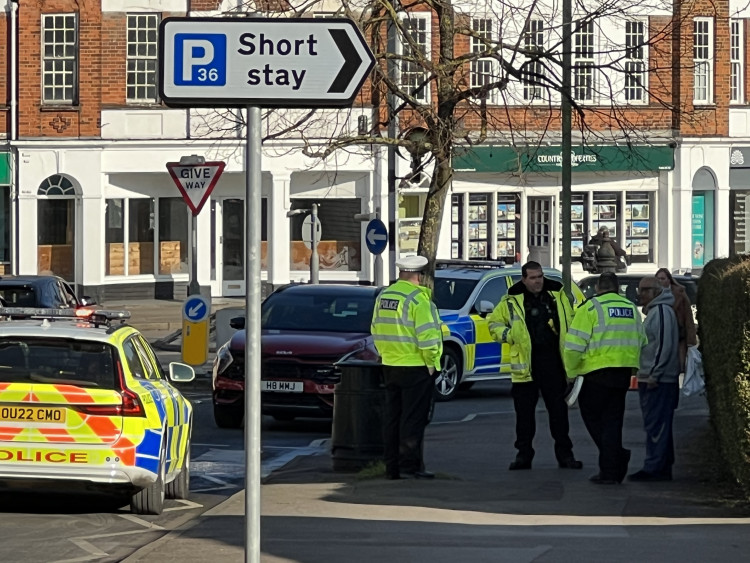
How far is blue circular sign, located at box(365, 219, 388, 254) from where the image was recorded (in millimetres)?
25297

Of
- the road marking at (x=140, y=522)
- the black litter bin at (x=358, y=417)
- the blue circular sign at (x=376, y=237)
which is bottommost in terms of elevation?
the road marking at (x=140, y=522)

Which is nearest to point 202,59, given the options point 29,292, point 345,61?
point 345,61

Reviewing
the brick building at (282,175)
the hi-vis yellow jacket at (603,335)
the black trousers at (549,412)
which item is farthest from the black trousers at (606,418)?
the brick building at (282,175)

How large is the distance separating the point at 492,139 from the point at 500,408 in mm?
18253

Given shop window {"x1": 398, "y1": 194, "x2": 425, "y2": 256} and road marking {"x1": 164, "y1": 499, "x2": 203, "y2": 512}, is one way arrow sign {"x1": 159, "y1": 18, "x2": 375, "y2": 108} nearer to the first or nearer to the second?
road marking {"x1": 164, "y1": 499, "x2": 203, "y2": 512}

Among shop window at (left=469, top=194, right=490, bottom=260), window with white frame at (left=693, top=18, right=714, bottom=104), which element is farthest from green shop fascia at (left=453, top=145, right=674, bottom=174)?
window with white frame at (left=693, top=18, right=714, bottom=104)

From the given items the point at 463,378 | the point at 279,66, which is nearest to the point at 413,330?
the point at 279,66

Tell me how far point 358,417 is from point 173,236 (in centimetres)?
2528

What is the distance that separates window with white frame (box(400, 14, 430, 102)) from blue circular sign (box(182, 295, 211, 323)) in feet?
13.8

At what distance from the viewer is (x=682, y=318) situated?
47.3 ft

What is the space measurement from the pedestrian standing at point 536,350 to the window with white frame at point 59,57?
82.0ft

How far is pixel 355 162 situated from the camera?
36250mm

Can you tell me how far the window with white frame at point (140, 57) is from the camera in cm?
3612

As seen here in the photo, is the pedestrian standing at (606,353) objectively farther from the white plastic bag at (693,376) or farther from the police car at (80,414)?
the police car at (80,414)
